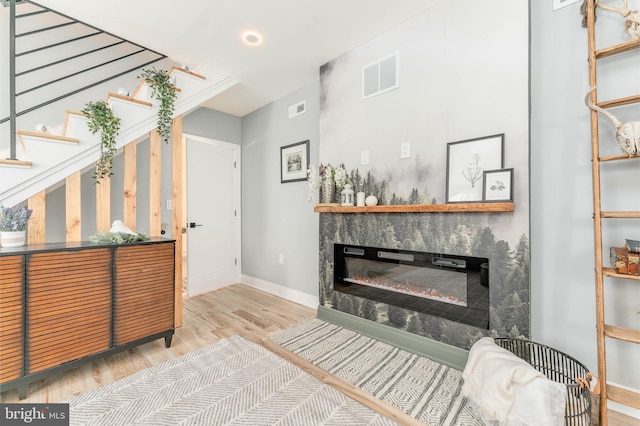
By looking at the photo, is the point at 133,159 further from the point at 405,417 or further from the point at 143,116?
the point at 405,417

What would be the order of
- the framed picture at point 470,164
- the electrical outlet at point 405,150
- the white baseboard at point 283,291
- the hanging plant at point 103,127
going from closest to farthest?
1. the framed picture at point 470,164
2. the hanging plant at point 103,127
3. the electrical outlet at point 405,150
4. the white baseboard at point 283,291

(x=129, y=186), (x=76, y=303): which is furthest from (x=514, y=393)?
(x=129, y=186)

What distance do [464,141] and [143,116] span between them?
2.75 m

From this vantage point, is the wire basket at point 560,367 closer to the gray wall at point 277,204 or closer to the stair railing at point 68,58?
the gray wall at point 277,204

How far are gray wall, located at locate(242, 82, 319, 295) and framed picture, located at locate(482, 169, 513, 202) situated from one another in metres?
1.87

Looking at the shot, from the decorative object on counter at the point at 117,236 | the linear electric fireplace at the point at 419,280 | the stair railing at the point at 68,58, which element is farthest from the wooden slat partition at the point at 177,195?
the linear electric fireplace at the point at 419,280

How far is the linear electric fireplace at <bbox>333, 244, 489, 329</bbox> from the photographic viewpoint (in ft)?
6.38

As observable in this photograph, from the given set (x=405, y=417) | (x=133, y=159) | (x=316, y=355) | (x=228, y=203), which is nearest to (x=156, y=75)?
(x=133, y=159)

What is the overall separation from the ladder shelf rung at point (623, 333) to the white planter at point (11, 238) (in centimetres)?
358

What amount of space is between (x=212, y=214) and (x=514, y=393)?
3826 mm

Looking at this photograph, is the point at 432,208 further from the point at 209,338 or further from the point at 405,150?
the point at 209,338

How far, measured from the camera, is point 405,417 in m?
1.54

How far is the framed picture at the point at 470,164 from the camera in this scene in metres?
1.86

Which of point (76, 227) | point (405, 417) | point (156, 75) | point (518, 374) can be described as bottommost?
point (405, 417)
